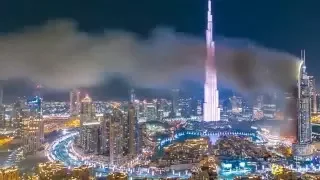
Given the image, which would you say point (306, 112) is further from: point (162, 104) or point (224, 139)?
point (162, 104)

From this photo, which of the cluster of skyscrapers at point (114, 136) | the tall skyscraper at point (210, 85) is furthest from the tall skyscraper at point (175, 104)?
the cluster of skyscrapers at point (114, 136)

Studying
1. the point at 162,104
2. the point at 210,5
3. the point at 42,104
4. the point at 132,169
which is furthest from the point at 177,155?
the point at 162,104

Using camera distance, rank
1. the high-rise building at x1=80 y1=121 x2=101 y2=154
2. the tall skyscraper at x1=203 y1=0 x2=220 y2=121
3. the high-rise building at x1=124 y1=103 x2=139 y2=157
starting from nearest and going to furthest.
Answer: the high-rise building at x1=124 y1=103 x2=139 y2=157, the high-rise building at x1=80 y1=121 x2=101 y2=154, the tall skyscraper at x1=203 y1=0 x2=220 y2=121

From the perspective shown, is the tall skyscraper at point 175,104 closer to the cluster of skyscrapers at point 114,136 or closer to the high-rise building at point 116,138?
the cluster of skyscrapers at point 114,136

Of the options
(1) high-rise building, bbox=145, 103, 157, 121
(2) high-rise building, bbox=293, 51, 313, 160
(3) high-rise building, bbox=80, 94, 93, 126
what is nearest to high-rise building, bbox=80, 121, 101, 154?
(3) high-rise building, bbox=80, 94, 93, 126

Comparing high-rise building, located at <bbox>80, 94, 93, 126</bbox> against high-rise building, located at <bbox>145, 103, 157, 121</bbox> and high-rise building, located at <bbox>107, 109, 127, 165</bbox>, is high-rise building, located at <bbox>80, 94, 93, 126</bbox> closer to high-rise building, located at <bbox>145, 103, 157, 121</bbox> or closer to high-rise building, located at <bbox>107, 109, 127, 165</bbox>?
high-rise building, located at <bbox>107, 109, 127, 165</bbox>

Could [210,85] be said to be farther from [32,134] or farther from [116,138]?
[32,134]

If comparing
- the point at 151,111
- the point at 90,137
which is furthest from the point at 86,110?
the point at 151,111

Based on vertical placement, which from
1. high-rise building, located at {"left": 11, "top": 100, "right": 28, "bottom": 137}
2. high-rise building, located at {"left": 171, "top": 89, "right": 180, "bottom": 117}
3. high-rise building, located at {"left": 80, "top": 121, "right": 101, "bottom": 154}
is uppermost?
high-rise building, located at {"left": 171, "top": 89, "right": 180, "bottom": 117}

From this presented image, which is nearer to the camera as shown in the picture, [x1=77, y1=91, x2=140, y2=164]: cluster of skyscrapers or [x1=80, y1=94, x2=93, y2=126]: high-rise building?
[x1=77, y1=91, x2=140, y2=164]: cluster of skyscrapers
